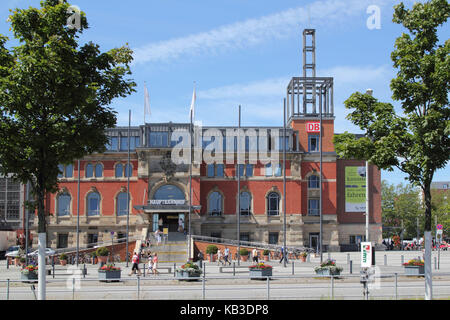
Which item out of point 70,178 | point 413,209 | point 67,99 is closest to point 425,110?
point 67,99

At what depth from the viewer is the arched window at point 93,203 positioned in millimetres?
63812

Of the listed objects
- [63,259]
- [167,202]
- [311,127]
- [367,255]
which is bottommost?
[63,259]

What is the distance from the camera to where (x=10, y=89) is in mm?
15586

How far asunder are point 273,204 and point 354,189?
11108 millimetres

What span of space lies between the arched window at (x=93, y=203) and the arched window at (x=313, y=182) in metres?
26.2

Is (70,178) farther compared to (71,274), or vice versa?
(70,178)

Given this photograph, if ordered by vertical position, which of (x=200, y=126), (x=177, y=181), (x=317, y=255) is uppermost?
(x=200, y=126)

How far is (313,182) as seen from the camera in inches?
2566

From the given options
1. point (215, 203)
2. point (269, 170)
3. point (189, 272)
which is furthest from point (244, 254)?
point (189, 272)

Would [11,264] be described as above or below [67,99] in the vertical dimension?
below

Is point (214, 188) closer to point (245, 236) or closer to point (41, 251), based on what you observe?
point (245, 236)

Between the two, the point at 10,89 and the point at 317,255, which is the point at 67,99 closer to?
the point at 10,89

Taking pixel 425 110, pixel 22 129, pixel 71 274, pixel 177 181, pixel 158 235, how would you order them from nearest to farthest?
pixel 22 129 → pixel 425 110 → pixel 71 274 → pixel 158 235 → pixel 177 181
